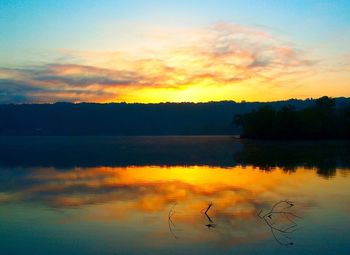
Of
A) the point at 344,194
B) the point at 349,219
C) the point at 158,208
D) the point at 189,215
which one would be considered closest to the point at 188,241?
the point at 189,215

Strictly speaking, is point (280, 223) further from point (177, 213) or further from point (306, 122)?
point (306, 122)

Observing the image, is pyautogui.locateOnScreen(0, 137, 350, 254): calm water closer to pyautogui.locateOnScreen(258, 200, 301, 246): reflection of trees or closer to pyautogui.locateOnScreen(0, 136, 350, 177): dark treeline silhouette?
pyautogui.locateOnScreen(258, 200, 301, 246): reflection of trees

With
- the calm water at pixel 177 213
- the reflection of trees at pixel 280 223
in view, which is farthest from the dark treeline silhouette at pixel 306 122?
the reflection of trees at pixel 280 223

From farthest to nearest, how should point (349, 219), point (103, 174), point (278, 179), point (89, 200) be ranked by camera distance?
point (103, 174)
point (278, 179)
point (89, 200)
point (349, 219)

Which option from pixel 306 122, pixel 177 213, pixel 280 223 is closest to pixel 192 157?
pixel 177 213

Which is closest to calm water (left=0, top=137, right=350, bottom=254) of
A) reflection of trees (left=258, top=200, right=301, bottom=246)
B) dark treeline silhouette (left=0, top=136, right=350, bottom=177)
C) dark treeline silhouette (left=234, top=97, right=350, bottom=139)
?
reflection of trees (left=258, top=200, right=301, bottom=246)

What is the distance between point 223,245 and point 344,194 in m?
8.44

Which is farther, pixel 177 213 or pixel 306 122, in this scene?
pixel 306 122

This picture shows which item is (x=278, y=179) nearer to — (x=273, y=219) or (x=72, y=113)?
(x=273, y=219)

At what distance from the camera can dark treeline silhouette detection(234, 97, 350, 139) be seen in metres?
75.9

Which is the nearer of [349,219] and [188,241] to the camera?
[188,241]

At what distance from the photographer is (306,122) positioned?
246 feet

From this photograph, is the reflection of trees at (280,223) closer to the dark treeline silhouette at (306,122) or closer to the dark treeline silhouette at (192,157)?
the dark treeline silhouette at (192,157)

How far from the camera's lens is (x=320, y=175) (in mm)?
23016
